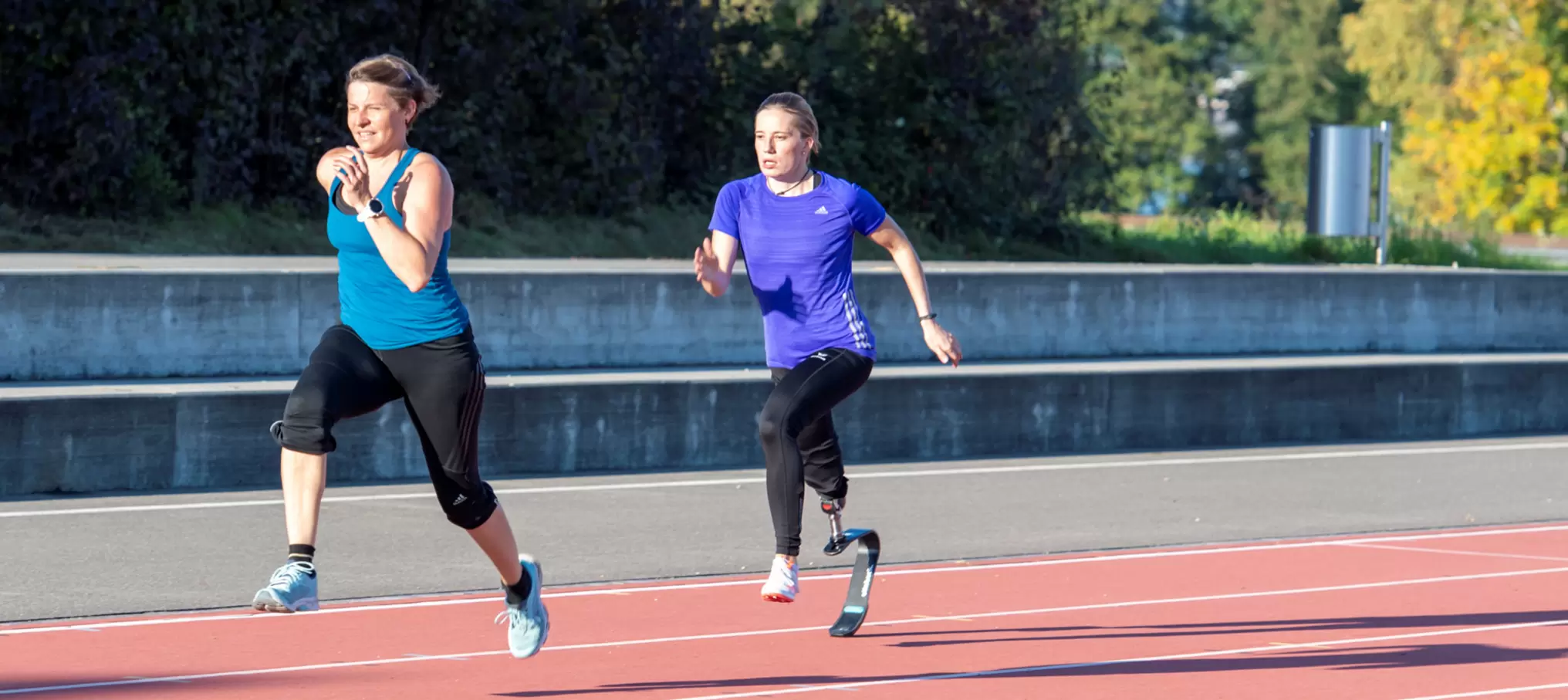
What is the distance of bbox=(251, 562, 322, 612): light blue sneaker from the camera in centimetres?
610

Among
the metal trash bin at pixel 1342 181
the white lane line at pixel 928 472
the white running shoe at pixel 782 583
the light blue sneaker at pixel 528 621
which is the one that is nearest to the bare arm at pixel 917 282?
the white running shoe at pixel 782 583

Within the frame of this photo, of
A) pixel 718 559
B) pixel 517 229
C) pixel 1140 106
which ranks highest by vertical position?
pixel 1140 106

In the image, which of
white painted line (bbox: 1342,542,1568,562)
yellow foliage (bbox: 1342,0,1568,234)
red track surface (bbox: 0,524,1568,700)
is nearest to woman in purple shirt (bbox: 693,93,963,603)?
red track surface (bbox: 0,524,1568,700)

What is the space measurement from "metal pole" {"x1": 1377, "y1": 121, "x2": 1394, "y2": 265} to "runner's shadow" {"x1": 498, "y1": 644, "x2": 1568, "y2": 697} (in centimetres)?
1438

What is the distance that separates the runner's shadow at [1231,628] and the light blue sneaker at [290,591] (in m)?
2.21

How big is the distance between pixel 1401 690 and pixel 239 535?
5.66 meters

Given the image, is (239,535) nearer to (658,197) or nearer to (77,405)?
(77,405)

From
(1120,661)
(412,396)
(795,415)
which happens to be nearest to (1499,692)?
(1120,661)

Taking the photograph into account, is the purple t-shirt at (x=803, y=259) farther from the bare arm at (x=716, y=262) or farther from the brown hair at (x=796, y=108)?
the brown hair at (x=796, y=108)

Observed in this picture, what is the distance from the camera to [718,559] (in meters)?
9.88

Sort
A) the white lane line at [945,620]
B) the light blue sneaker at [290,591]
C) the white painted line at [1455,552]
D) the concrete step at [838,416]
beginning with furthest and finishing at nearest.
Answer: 1. the concrete step at [838,416]
2. the white painted line at [1455,552]
3. the white lane line at [945,620]
4. the light blue sneaker at [290,591]

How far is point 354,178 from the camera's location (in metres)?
6.11

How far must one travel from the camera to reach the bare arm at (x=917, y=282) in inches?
300

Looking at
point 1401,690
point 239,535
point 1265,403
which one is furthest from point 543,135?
point 1401,690
